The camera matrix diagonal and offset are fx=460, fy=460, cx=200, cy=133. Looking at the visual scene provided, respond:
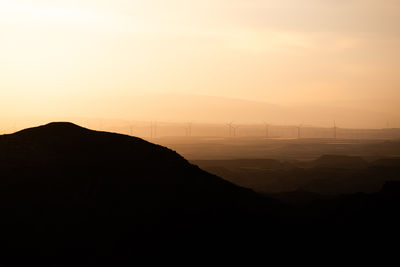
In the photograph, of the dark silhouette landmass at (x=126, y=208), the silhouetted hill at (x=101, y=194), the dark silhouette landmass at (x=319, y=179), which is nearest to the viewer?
the dark silhouette landmass at (x=126, y=208)

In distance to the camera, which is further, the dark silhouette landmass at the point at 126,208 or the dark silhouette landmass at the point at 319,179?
the dark silhouette landmass at the point at 319,179

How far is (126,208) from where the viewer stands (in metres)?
42.0

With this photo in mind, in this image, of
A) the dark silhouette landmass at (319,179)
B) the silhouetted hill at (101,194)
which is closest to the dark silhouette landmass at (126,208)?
the silhouetted hill at (101,194)

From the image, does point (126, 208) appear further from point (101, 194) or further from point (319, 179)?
point (319, 179)

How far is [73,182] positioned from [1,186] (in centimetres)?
643

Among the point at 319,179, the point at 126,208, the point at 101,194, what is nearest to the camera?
the point at 126,208

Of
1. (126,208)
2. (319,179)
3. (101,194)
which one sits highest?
(101,194)

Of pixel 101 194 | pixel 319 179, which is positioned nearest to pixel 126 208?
pixel 101 194

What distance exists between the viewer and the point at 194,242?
39.2 meters

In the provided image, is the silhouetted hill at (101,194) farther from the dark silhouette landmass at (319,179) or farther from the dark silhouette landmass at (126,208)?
the dark silhouette landmass at (319,179)

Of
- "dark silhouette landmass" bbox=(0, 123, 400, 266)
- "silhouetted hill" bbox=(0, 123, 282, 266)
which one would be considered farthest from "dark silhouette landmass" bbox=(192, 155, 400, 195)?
"silhouetted hill" bbox=(0, 123, 282, 266)

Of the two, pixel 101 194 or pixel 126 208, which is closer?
pixel 126 208

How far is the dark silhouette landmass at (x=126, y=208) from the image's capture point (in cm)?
3770

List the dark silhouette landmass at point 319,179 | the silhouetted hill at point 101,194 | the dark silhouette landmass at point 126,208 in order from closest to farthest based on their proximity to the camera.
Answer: the dark silhouette landmass at point 126,208 < the silhouetted hill at point 101,194 < the dark silhouette landmass at point 319,179
